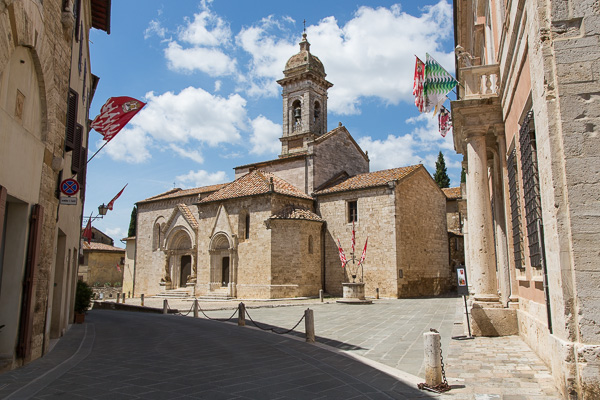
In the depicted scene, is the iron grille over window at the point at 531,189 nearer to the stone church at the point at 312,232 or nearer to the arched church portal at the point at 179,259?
the stone church at the point at 312,232

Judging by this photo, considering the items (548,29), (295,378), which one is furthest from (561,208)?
(295,378)

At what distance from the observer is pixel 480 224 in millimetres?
10031

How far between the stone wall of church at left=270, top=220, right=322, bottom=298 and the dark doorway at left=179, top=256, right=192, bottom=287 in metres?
9.93

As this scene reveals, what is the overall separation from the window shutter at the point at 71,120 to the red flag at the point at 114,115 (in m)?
1.07

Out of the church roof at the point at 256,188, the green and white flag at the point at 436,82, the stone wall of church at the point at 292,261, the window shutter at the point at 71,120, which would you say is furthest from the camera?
the church roof at the point at 256,188

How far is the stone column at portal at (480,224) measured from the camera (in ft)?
32.3

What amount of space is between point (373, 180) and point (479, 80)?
17.5m

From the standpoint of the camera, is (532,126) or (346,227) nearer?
(532,126)

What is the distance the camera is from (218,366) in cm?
716

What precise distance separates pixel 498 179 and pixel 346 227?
16.0 m

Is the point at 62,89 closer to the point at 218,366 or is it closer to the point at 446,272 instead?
the point at 218,366

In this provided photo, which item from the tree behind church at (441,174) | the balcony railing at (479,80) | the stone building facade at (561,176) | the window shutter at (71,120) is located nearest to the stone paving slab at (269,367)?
the stone building facade at (561,176)

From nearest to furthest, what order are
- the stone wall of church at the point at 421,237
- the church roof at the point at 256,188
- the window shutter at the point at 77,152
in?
the window shutter at the point at 77,152, the stone wall of church at the point at 421,237, the church roof at the point at 256,188

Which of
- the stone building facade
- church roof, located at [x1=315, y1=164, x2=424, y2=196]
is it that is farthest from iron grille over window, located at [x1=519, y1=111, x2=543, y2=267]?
church roof, located at [x1=315, y1=164, x2=424, y2=196]
